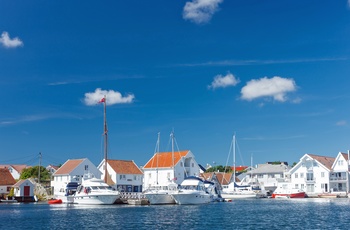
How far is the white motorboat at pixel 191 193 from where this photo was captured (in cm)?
7469

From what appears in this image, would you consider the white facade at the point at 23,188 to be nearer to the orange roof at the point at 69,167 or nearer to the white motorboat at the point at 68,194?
the orange roof at the point at 69,167

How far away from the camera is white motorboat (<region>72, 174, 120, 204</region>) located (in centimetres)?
7281

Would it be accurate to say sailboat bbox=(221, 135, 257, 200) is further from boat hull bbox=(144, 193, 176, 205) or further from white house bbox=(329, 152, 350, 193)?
boat hull bbox=(144, 193, 176, 205)

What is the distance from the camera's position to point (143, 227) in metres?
43.7

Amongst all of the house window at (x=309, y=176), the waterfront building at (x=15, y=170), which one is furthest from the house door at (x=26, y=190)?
the house window at (x=309, y=176)

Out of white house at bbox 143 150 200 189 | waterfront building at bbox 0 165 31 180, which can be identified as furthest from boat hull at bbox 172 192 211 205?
waterfront building at bbox 0 165 31 180

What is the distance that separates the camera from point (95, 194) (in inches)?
2864

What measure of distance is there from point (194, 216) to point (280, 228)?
45.4 ft

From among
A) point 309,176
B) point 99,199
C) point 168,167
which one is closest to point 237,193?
point 168,167

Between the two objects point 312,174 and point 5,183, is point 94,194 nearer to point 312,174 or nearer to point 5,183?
point 5,183

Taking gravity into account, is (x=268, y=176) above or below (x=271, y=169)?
below

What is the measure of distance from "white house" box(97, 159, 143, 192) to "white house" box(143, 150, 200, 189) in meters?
2.97

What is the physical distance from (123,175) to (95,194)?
1318 inches

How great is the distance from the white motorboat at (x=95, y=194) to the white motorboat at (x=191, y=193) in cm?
953
